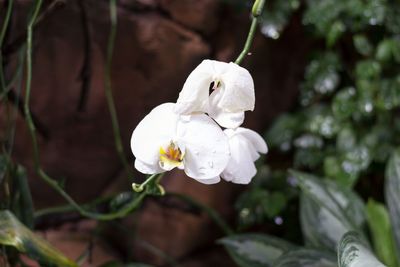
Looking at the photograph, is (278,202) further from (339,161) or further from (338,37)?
(338,37)

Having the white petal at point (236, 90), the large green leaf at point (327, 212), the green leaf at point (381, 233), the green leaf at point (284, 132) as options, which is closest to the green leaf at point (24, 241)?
the white petal at point (236, 90)

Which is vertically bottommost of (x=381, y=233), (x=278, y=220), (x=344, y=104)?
(x=278, y=220)

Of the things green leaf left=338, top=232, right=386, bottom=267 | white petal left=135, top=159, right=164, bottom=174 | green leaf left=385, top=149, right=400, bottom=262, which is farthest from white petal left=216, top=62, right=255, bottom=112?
green leaf left=385, top=149, right=400, bottom=262

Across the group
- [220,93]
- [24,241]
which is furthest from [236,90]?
[24,241]

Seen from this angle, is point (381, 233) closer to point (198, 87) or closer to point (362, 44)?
point (362, 44)

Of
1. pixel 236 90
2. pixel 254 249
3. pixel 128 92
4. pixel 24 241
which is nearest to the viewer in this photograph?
pixel 236 90

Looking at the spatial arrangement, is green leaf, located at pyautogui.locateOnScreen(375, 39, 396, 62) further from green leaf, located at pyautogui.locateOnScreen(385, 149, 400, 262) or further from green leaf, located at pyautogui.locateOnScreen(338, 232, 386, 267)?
green leaf, located at pyautogui.locateOnScreen(338, 232, 386, 267)
